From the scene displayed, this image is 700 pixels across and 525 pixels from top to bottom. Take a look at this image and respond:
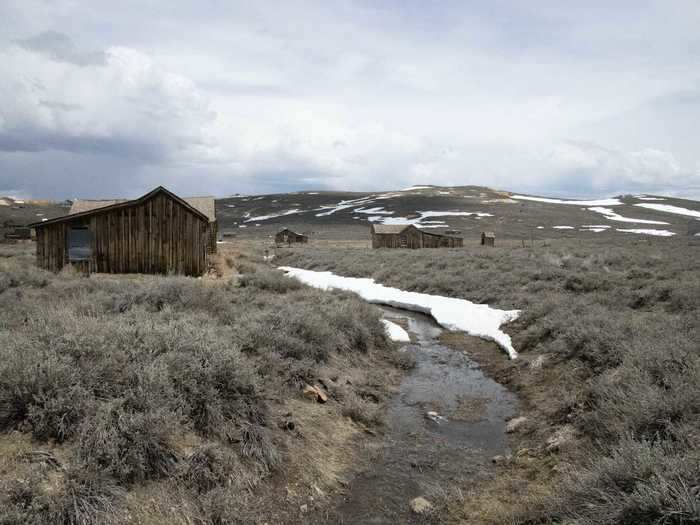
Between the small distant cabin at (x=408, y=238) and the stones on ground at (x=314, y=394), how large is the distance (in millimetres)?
43057

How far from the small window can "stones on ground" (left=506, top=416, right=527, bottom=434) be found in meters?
17.5

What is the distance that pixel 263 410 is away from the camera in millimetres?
6363

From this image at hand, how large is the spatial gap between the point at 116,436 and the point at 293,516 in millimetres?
2018

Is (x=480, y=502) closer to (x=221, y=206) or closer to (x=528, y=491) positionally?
(x=528, y=491)

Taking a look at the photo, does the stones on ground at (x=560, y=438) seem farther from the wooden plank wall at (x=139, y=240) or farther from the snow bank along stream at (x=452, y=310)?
the wooden plank wall at (x=139, y=240)

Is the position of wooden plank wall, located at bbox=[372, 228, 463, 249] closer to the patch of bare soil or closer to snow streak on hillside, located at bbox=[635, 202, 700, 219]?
the patch of bare soil

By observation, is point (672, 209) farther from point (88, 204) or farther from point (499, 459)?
point (499, 459)

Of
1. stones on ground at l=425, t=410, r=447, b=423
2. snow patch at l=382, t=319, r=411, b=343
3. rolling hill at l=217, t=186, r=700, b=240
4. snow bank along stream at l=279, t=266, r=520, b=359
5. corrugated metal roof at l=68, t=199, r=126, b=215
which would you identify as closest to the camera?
stones on ground at l=425, t=410, r=447, b=423

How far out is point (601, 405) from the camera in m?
6.41

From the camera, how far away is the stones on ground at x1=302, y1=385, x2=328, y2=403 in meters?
7.59

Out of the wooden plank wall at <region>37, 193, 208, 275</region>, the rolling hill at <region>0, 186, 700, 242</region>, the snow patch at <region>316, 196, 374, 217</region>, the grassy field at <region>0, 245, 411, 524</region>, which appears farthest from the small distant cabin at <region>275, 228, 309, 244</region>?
the grassy field at <region>0, 245, 411, 524</region>

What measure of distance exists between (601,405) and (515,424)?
159cm

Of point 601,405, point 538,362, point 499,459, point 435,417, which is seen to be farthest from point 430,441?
point 538,362

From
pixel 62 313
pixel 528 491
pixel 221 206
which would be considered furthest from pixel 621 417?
pixel 221 206
